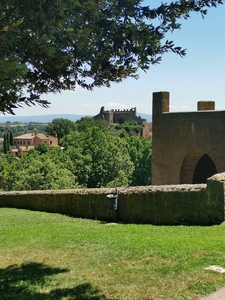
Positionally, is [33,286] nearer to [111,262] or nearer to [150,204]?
[111,262]

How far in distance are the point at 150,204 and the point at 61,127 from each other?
75817 millimetres

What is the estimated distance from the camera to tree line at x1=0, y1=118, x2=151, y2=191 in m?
32.4

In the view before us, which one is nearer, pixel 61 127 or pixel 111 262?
pixel 111 262

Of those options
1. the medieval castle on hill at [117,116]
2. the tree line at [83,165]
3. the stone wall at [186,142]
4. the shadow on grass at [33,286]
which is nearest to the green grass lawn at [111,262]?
the shadow on grass at [33,286]

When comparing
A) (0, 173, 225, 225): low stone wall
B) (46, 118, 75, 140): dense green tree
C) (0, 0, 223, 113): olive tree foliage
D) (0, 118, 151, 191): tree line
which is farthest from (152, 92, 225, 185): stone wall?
(46, 118, 75, 140): dense green tree

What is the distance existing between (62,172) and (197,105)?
774 inches

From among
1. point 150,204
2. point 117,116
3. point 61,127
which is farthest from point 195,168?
point 117,116

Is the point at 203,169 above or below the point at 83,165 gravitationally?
above

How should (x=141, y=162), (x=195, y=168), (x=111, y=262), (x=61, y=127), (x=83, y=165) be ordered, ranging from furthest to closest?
(x=61, y=127)
(x=141, y=162)
(x=83, y=165)
(x=195, y=168)
(x=111, y=262)

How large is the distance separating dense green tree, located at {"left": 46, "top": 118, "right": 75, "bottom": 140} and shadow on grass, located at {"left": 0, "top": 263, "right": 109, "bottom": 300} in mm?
76114

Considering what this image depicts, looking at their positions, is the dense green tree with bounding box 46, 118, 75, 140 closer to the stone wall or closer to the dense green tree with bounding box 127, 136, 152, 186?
the dense green tree with bounding box 127, 136, 152, 186

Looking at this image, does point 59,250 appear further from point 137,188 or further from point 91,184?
point 91,184

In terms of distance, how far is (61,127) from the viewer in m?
85.3

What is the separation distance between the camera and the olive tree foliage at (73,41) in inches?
134
